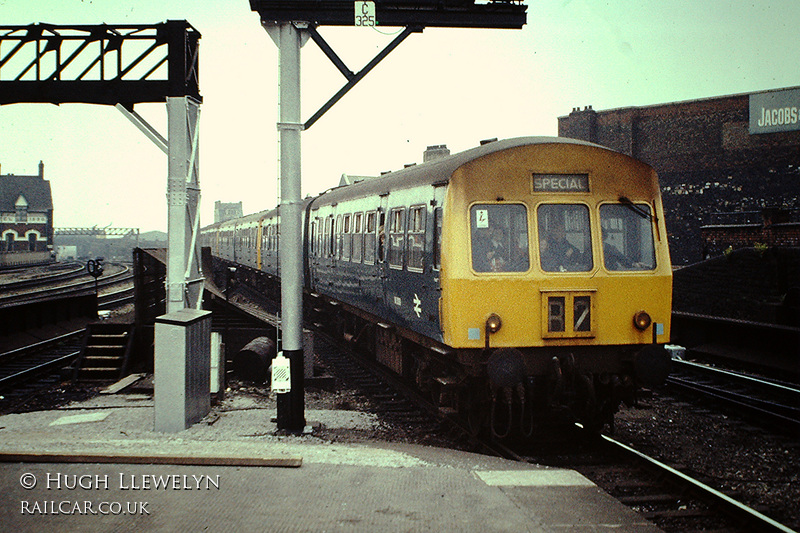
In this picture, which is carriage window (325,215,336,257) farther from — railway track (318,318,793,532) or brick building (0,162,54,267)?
brick building (0,162,54,267)

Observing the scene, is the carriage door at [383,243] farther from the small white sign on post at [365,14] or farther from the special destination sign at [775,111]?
the special destination sign at [775,111]

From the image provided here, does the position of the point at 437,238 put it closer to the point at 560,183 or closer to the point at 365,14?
the point at 560,183

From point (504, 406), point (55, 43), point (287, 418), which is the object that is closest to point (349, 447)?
point (287, 418)

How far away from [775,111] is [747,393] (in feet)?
85.1

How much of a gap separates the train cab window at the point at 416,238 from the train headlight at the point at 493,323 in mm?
1493

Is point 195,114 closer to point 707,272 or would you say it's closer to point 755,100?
point 707,272

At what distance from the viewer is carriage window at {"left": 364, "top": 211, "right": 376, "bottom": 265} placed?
38.1 ft

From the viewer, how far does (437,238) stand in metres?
8.20

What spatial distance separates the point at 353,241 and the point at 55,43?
18.4 ft

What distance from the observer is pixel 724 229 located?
71.4ft

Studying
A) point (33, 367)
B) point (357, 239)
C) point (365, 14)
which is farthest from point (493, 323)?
point (33, 367)

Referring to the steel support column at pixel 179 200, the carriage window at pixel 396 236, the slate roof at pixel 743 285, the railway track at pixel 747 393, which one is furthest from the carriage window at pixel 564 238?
the slate roof at pixel 743 285

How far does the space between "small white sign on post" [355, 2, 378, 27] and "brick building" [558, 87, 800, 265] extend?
28124 millimetres

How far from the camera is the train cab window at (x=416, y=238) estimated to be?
886 centimetres
